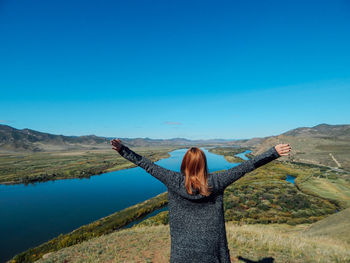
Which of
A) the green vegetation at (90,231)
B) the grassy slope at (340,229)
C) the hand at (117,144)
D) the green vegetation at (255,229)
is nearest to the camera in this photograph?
the hand at (117,144)

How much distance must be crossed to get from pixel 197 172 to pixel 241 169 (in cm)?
45

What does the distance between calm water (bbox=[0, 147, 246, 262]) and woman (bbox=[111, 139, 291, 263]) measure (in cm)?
2984

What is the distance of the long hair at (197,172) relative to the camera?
1729 mm

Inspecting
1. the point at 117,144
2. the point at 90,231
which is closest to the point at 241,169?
the point at 117,144

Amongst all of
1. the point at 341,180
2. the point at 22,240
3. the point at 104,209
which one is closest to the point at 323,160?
the point at 341,180

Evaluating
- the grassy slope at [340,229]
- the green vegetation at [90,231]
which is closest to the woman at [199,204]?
the grassy slope at [340,229]

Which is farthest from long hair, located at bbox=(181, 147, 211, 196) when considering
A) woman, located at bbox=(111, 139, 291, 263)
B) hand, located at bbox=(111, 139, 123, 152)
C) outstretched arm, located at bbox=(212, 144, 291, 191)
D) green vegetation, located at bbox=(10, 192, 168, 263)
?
green vegetation, located at bbox=(10, 192, 168, 263)

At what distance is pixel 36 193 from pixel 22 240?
28076 millimetres

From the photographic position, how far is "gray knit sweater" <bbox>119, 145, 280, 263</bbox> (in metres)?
1.82

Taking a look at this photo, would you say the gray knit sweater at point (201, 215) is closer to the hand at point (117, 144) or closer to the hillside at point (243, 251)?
the hand at point (117, 144)

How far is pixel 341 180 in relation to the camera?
51688 mm

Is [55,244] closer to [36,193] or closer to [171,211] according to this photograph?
[171,211]

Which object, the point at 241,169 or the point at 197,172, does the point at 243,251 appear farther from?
the point at 197,172

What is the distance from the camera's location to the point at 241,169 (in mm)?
1844
